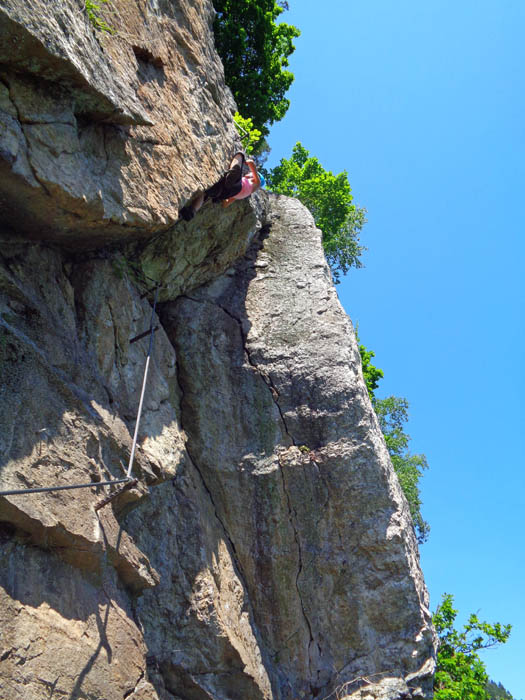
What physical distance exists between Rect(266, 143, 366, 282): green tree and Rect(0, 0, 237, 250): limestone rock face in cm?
1079

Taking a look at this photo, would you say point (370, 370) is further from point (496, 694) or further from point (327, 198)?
point (496, 694)

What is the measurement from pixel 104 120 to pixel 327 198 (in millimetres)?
13559

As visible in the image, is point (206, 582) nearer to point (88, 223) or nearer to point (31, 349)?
point (31, 349)

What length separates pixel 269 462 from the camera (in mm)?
7191

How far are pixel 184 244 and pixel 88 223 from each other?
6.84 feet

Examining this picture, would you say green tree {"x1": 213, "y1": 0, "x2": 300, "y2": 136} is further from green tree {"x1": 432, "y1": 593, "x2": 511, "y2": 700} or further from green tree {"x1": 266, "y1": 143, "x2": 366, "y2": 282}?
green tree {"x1": 432, "y1": 593, "x2": 511, "y2": 700}

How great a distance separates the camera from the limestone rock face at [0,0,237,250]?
4457 millimetres

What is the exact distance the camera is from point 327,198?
18203mm

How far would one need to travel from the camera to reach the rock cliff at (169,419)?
4.40 meters

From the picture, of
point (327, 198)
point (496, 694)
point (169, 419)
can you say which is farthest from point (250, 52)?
point (496, 694)

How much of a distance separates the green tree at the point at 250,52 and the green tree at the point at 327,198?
15.5ft

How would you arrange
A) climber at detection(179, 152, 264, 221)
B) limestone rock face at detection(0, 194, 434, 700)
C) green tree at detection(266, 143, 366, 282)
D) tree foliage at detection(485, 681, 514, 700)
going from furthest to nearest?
1. green tree at detection(266, 143, 366, 282)
2. tree foliage at detection(485, 681, 514, 700)
3. climber at detection(179, 152, 264, 221)
4. limestone rock face at detection(0, 194, 434, 700)

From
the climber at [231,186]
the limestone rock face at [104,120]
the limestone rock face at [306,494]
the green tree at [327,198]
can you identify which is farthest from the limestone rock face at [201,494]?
the green tree at [327,198]

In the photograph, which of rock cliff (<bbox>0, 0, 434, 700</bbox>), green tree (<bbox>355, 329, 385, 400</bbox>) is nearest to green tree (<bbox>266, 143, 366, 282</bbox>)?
green tree (<bbox>355, 329, 385, 400</bbox>)
